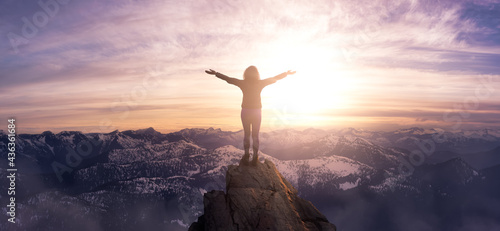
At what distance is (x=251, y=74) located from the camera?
24.0m

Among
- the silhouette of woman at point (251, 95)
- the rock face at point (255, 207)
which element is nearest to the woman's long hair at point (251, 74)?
the silhouette of woman at point (251, 95)

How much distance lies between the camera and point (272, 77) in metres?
24.2

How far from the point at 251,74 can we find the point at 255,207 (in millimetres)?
10318

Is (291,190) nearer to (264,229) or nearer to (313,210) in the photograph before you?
(313,210)

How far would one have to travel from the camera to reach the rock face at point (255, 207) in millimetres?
20516

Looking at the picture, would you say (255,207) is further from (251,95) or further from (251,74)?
(251,74)

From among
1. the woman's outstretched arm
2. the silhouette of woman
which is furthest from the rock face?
the woman's outstretched arm

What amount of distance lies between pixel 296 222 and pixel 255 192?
3.66 m

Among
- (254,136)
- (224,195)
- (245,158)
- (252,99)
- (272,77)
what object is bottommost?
(224,195)

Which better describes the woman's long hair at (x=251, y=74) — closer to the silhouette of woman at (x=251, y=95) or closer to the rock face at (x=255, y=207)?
the silhouette of woman at (x=251, y=95)

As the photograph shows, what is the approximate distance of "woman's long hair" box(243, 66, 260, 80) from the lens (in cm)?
2400

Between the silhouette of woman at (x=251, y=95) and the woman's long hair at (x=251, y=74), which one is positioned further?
the woman's long hair at (x=251, y=74)

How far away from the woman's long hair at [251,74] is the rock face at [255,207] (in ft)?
24.5

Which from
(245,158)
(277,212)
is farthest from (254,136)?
(277,212)
